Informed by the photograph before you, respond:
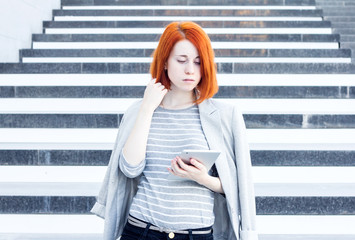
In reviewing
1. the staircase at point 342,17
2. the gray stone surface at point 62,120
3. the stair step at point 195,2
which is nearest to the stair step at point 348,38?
the staircase at point 342,17

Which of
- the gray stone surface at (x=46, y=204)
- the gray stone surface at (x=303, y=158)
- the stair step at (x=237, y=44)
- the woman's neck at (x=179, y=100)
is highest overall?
the stair step at (x=237, y=44)

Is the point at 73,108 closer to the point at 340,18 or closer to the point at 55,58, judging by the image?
the point at 55,58

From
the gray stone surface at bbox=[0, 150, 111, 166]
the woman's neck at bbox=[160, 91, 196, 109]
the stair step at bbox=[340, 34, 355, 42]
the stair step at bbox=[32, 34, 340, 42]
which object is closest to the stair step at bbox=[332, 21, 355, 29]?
the stair step at bbox=[340, 34, 355, 42]

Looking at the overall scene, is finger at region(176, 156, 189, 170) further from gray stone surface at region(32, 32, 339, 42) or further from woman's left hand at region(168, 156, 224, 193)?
gray stone surface at region(32, 32, 339, 42)

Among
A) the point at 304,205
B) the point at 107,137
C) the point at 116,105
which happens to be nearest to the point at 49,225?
the point at 107,137

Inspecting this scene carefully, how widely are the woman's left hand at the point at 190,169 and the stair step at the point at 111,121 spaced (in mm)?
2479

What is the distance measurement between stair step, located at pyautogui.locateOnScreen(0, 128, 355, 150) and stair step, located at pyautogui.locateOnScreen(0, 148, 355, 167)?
217mm

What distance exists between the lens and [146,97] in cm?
140

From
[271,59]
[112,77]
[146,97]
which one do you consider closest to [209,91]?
[146,97]

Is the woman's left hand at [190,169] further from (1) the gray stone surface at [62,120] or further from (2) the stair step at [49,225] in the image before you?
(1) the gray stone surface at [62,120]

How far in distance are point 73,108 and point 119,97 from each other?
0.43 meters

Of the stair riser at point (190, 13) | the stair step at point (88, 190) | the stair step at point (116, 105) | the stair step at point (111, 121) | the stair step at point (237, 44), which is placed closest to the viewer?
the stair step at point (88, 190)

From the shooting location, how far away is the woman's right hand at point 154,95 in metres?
1.39

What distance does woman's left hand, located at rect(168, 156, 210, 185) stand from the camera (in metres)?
1.29
